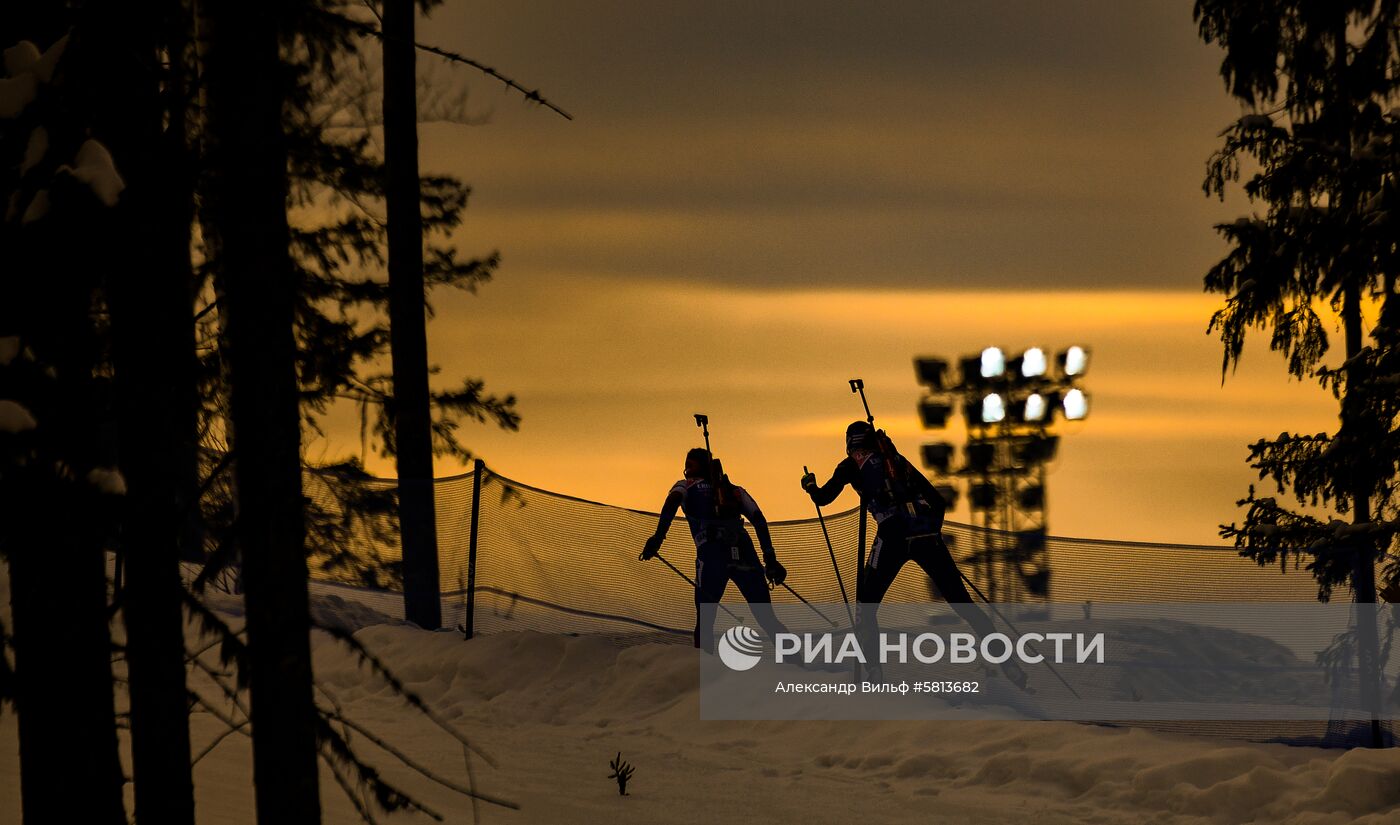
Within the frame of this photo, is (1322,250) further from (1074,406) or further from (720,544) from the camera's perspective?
(1074,406)

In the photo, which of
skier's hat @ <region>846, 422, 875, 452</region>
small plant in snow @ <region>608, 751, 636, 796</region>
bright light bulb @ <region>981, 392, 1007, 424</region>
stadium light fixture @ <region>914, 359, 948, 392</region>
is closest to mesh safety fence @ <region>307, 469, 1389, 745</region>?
skier's hat @ <region>846, 422, 875, 452</region>

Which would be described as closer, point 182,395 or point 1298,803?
point 182,395

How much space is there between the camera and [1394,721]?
1320 centimetres

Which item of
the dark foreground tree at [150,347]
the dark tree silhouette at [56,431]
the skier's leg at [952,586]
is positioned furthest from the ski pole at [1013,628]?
the dark tree silhouette at [56,431]

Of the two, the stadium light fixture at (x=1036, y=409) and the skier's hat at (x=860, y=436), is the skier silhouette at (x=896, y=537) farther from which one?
the stadium light fixture at (x=1036, y=409)

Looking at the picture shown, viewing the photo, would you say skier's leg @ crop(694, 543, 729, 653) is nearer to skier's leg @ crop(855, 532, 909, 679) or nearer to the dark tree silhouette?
skier's leg @ crop(855, 532, 909, 679)

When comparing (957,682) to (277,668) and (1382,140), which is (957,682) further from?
(277,668)

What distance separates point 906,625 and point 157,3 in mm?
9842

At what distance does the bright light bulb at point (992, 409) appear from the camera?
3161 cm

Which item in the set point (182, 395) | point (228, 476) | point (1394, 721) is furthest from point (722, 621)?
point (182, 395)

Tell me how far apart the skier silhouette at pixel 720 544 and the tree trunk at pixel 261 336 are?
948 cm

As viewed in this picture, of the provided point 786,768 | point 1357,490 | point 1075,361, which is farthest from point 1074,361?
point 786,768

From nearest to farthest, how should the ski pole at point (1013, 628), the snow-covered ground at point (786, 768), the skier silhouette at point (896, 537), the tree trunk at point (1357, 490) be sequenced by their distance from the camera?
the snow-covered ground at point (786, 768)
the tree trunk at point (1357, 490)
the ski pole at point (1013, 628)
the skier silhouette at point (896, 537)

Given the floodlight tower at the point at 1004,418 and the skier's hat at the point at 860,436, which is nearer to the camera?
the skier's hat at the point at 860,436
